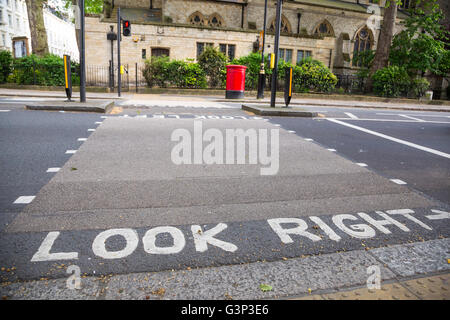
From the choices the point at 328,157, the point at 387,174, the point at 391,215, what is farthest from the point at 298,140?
the point at 391,215

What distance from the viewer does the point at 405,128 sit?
10562 millimetres

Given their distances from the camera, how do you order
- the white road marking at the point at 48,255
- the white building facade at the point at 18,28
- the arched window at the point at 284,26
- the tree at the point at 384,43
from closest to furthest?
the white road marking at the point at 48,255 → the tree at the point at 384,43 → the arched window at the point at 284,26 → the white building facade at the point at 18,28

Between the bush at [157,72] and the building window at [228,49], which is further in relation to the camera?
the building window at [228,49]

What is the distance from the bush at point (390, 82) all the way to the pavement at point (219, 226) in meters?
19.7

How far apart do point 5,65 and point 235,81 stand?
13.5 m

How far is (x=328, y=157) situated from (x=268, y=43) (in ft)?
87.5

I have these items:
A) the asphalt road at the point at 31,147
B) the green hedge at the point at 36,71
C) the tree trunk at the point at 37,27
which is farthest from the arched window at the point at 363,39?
the asphalt road at the point at 31,147

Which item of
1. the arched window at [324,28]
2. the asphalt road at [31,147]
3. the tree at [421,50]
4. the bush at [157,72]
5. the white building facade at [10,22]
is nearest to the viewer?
the asphalt road at [31,147]

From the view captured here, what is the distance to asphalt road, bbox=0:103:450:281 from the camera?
2.73 meters

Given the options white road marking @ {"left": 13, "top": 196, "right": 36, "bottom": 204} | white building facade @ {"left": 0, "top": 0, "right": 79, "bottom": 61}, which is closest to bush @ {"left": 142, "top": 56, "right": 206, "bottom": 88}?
white building facade @ {"left": 0, "top": 0, "right": 79, "bottom": 61}

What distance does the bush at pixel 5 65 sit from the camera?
20.4 m

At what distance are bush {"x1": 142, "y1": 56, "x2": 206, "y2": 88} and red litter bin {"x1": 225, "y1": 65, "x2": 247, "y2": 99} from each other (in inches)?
151

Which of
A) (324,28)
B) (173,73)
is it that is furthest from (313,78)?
(324,28)

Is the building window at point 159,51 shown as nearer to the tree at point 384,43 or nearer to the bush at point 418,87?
the tree at point 384,43
